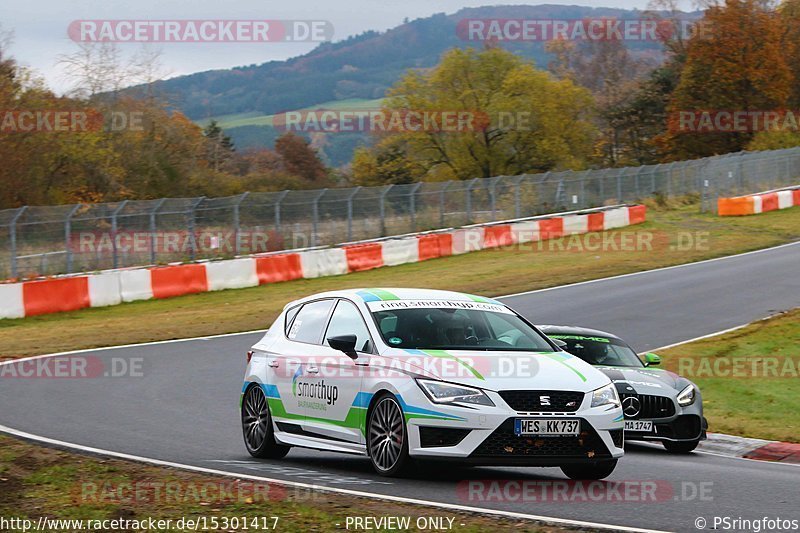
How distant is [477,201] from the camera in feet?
135

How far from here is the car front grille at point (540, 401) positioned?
8820 mm

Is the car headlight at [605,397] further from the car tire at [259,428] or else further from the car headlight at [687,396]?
the car headlight at [687,396]

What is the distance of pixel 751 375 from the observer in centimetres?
1744

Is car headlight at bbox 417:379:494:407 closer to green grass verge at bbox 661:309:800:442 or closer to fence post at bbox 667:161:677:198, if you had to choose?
green grass verge at bbox 661:309:800:442

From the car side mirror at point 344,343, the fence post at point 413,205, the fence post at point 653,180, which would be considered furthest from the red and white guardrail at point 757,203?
the car side mirror at point 344,343

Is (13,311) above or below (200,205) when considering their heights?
below

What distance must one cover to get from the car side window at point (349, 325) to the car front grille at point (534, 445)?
1534 mm

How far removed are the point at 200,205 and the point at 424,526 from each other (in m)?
25.6

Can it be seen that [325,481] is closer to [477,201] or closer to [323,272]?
[323,272]

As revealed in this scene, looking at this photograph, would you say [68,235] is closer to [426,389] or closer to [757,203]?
[426,389]

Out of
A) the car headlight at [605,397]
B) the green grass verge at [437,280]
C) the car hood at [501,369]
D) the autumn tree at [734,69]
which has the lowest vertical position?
the green grass verge at [437,280]

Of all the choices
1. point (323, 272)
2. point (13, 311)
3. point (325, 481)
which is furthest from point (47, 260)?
point (325, 481)

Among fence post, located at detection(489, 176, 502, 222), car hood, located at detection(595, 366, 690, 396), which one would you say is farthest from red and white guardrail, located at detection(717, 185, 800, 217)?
car hood, located at detection(595, 366, 690, 396)

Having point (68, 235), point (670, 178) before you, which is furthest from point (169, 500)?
point (670, 178)
